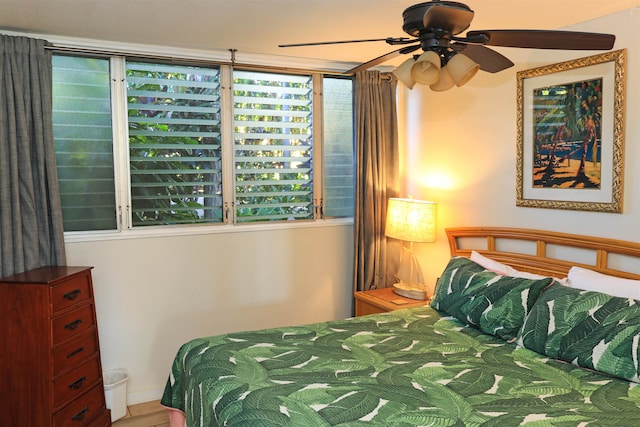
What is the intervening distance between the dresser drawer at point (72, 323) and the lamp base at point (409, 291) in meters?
2.12

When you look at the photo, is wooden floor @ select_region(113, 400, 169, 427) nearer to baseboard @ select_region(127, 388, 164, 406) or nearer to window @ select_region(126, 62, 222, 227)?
baseboard @ select_region(127, 388, 164, 406)

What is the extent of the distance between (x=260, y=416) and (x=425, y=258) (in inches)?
101

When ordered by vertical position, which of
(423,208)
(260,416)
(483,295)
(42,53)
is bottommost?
(260,416)

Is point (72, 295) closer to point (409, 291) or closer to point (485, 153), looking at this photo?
point (409, 291)

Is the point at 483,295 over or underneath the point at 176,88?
underneath

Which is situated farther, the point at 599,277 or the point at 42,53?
the point at 42,53

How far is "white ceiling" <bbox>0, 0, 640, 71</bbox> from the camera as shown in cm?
258

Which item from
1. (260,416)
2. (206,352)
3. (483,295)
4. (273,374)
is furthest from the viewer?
(483,295)

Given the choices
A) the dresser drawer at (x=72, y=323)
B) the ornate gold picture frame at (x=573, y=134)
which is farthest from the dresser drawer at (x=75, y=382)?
the ornate gold picture frame at (x=573, y=134)

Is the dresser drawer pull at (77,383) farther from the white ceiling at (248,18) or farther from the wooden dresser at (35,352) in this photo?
the white ceiling at (248,18)

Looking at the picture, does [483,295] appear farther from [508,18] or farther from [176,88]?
[176,88]

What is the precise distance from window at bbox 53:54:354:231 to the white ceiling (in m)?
0.31

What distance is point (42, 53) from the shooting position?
307 centimetres

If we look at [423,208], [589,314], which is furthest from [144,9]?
[589,314]
